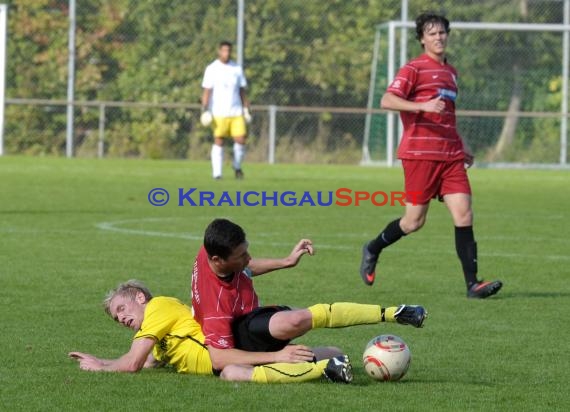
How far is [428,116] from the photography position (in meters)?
11.7

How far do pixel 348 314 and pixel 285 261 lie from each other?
686mm

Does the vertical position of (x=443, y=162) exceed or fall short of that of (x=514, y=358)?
it exceeds it

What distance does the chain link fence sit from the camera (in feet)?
110

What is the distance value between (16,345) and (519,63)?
88.1 ft

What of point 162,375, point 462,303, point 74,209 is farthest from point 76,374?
point 74,209

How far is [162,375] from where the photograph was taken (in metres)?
7.69

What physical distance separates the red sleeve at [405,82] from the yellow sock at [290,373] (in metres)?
4.36

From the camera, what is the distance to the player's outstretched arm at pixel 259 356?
747cm

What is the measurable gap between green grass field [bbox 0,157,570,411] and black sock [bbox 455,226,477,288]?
0.18 metres

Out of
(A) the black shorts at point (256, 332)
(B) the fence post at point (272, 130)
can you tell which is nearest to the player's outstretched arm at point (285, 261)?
(A) the black shorts at point (256, 332)

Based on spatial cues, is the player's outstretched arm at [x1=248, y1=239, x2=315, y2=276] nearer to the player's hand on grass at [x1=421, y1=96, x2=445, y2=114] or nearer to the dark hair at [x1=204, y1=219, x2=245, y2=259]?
the dark hair at [x1=204, y1=219, x2=245, y2=259]

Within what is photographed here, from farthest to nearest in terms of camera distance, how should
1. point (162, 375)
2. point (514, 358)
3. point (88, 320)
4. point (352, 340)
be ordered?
point (88, 320)
point (352, 340)
point (514, 358)
point (162, 375)

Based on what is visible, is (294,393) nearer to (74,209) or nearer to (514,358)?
(514,358)

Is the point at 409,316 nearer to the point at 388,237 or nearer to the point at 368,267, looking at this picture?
the point at 368,267
